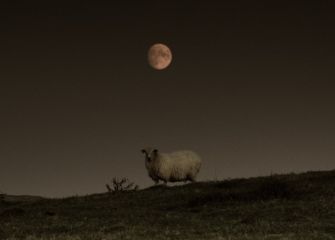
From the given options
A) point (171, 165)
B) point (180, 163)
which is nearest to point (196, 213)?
point (171, 165)

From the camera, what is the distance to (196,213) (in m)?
32.6

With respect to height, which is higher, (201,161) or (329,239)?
(201,161)

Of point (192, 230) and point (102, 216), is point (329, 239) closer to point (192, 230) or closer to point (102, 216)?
point (192, 230)

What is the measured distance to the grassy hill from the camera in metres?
24.9

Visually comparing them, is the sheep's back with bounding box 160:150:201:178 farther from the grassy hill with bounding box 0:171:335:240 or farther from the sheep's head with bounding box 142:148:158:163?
the grassy hill with bounding box 0:171:335:240

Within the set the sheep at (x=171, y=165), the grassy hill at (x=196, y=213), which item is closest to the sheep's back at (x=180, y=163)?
the sheep at (x=171, y=165)

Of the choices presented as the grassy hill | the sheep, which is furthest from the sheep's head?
the grassy hill

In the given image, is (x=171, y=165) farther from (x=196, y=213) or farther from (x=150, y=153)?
(x=196, y=213)

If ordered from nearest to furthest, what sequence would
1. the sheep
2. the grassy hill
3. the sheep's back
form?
the grassy hill → the sheep → the sheep's back

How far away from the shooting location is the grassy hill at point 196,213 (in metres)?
24.9

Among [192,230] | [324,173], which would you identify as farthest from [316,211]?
[324,173]

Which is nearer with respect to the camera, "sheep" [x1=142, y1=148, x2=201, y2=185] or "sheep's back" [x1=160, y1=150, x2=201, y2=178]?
"sheep" [x1=142, y1=148, x2=201, y2=185]

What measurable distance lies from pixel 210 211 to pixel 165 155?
57.3ft

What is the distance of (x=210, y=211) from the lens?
33.0m
